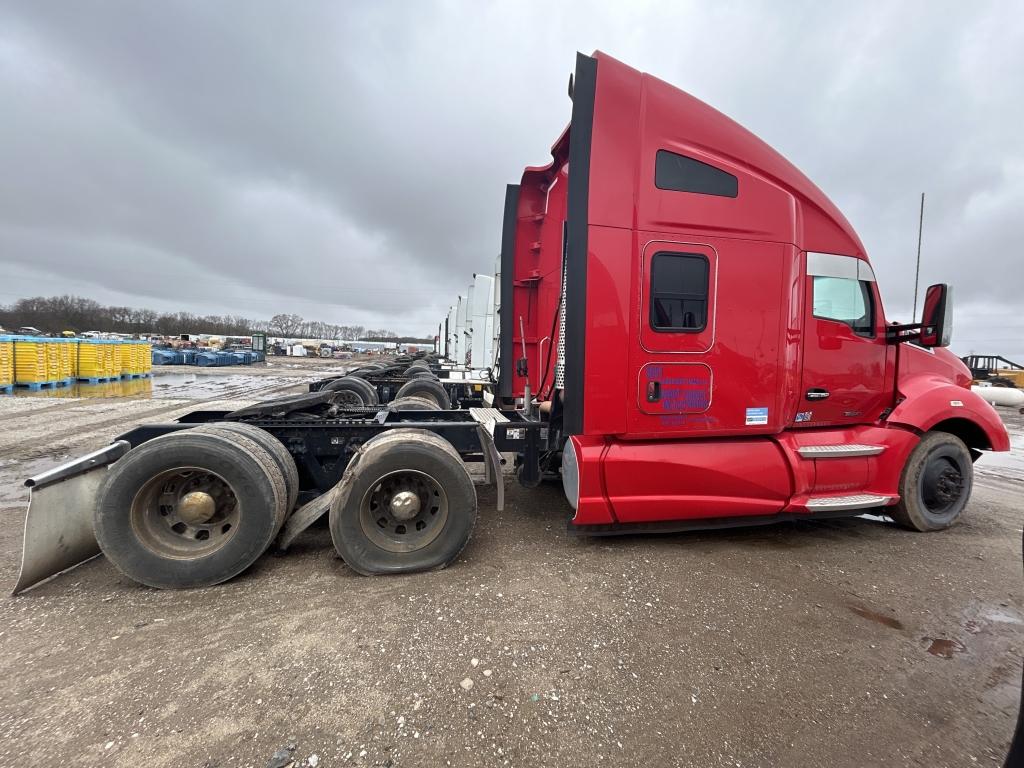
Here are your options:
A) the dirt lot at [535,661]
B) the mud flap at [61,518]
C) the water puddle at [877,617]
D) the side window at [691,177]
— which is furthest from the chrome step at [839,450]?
the mud flap at [61,518]

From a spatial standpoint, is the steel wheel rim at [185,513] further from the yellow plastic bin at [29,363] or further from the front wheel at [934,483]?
the yellow plastic bin at [29,363]

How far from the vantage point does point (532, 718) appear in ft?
6.51

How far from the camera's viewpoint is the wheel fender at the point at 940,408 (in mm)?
4152

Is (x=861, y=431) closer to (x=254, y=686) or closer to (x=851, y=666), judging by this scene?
(x=851, y=666)

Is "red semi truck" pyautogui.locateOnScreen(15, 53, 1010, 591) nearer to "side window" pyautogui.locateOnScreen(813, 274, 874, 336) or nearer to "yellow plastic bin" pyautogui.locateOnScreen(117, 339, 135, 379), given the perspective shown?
"side window" pyautogui.locateOnScreen(813, 274, 874, 336)

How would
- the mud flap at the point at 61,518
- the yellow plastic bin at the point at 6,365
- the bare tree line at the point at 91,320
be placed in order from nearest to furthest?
the mud flap at the point at 61,518
the yellow plastic bin at the point at 6,365
the bare tree line at the point at 91,320

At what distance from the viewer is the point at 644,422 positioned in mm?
3535

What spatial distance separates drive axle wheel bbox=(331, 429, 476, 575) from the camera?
3.15m

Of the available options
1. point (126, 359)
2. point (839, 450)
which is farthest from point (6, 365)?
point (839, 450)

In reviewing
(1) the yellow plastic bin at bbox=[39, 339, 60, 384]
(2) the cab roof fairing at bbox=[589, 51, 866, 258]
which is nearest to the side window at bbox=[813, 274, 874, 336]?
(2) the cab roof fairing at bbox=[589, 51, 866, 258]

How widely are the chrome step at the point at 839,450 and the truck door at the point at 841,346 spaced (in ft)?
0.76

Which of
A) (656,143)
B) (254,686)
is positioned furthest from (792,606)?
(656,143)

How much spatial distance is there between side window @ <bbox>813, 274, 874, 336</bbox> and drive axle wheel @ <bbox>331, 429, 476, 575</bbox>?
11.7ft

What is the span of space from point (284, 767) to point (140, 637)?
1.43 m
